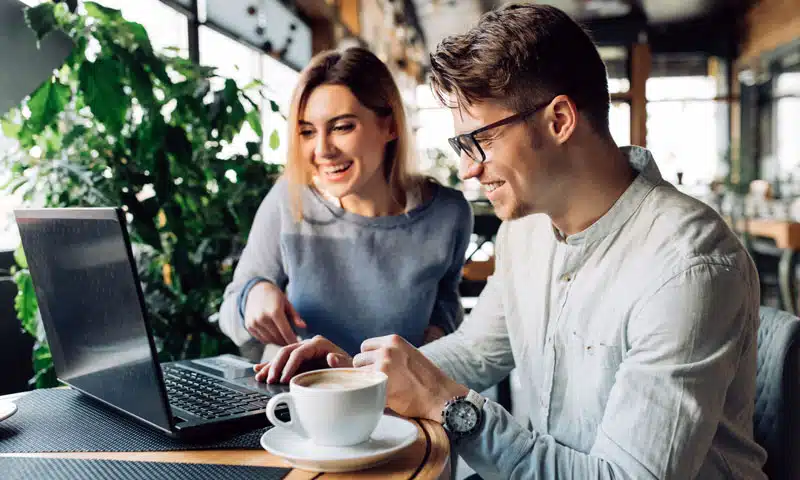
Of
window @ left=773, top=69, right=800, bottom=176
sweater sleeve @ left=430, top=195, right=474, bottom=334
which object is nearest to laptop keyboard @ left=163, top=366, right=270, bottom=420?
sweater sleeve @ left=430, top=195, right=474, bottom=334

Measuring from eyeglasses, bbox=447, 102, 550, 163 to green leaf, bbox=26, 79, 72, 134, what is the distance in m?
0.96

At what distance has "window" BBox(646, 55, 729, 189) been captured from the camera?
1145 centimetres

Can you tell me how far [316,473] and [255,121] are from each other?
147cm

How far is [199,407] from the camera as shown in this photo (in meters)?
1.05

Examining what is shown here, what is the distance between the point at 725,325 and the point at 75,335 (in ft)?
2.83

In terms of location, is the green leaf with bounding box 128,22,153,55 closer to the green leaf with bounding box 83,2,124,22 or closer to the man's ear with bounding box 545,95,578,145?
the green leaf with bounding box 83,2,124,22

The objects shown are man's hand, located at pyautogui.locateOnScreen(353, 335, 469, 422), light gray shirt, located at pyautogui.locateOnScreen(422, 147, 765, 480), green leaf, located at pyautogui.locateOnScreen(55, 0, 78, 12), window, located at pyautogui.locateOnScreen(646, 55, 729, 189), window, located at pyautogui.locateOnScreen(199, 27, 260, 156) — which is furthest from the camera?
window, located at pyautogui.locateOnScreen(646, 55, 729, 189)

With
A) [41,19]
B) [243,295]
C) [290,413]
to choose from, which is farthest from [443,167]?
[290,413]

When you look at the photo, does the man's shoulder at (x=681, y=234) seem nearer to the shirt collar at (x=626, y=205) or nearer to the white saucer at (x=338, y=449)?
the shirt collar at (x=626, y=205)

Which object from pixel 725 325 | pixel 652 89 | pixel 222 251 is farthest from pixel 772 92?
pixel 725 325

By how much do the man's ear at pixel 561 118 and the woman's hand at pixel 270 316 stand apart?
0.69 meters

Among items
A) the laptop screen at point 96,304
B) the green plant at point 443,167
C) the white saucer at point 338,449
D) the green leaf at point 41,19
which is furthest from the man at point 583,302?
the green plant at point 443,167

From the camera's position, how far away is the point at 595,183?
1176mm

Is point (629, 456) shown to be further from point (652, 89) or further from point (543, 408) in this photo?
point (652, 89)
